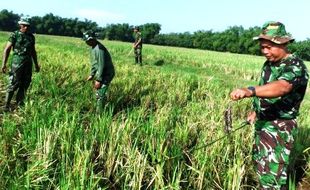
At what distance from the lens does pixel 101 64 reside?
677 centimetres

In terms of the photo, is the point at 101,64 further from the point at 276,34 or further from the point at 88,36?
Result: the point at 276,34

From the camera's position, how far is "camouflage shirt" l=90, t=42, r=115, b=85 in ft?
22.1

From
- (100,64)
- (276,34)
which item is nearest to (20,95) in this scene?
(100,64)

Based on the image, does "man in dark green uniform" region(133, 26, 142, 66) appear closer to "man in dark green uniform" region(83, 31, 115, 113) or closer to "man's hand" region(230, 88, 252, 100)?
"man in dark green uniform" region(83, 31, 115, 113)

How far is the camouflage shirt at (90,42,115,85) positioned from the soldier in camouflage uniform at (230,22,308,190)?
347 cm

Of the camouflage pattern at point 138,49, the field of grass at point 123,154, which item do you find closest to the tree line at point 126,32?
the camouflage pattern at point 138,49

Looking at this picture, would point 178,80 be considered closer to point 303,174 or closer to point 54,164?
point 303,174

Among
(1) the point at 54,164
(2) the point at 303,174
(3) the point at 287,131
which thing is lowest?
(2) the point at 303,174

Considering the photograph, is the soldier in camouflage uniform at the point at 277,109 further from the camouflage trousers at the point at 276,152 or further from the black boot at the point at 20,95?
the black boot at the point at 20,95

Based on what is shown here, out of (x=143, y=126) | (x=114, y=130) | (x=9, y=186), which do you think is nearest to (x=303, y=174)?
(x=143, y=126)

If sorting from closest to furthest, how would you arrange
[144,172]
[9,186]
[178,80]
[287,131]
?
[9,186] → [287,131] → [144,172] → [178,80]

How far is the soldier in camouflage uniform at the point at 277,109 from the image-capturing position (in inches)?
133

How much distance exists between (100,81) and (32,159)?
3.18m

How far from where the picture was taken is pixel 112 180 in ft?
12.9
